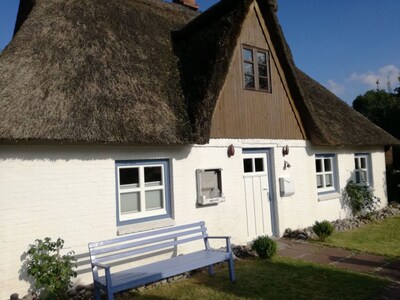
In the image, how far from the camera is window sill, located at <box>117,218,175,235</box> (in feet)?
23.0

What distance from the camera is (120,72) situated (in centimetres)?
768

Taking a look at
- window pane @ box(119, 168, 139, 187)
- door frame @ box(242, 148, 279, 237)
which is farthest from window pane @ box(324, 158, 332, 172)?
window pane @ box(119, 168, 139, 187)

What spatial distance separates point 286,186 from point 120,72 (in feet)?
18.4

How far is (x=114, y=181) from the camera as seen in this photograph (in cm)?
701

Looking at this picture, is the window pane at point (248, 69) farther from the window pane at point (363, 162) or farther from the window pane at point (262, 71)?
the window pane at point (363, 162)

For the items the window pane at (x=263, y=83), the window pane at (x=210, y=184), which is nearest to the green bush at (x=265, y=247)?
the window pane at (x=210, y=184)

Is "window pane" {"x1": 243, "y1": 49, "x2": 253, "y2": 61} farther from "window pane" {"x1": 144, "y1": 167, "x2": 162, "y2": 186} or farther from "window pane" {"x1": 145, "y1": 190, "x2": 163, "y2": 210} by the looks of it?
"window pane" {"x1": 145, "y1": 190, "x2": 163, "y2": 210}

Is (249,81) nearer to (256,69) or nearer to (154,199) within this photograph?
(256,69)

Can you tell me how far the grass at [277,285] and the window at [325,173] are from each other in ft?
16.6

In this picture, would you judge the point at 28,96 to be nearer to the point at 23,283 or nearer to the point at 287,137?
the point at 23,283

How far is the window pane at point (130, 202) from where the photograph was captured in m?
7.29

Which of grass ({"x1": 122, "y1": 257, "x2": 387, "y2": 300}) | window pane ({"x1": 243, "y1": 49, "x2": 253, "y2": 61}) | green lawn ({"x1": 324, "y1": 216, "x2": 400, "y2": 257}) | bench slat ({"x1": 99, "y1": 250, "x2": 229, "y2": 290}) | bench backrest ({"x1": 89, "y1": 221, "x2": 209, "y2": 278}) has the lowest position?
grass ({"x1": 122, "y1": 257, "x2": 387, "y2": 300})

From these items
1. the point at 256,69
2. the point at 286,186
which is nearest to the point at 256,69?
the point at 256,69

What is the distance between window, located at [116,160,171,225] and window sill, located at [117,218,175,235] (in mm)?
121
